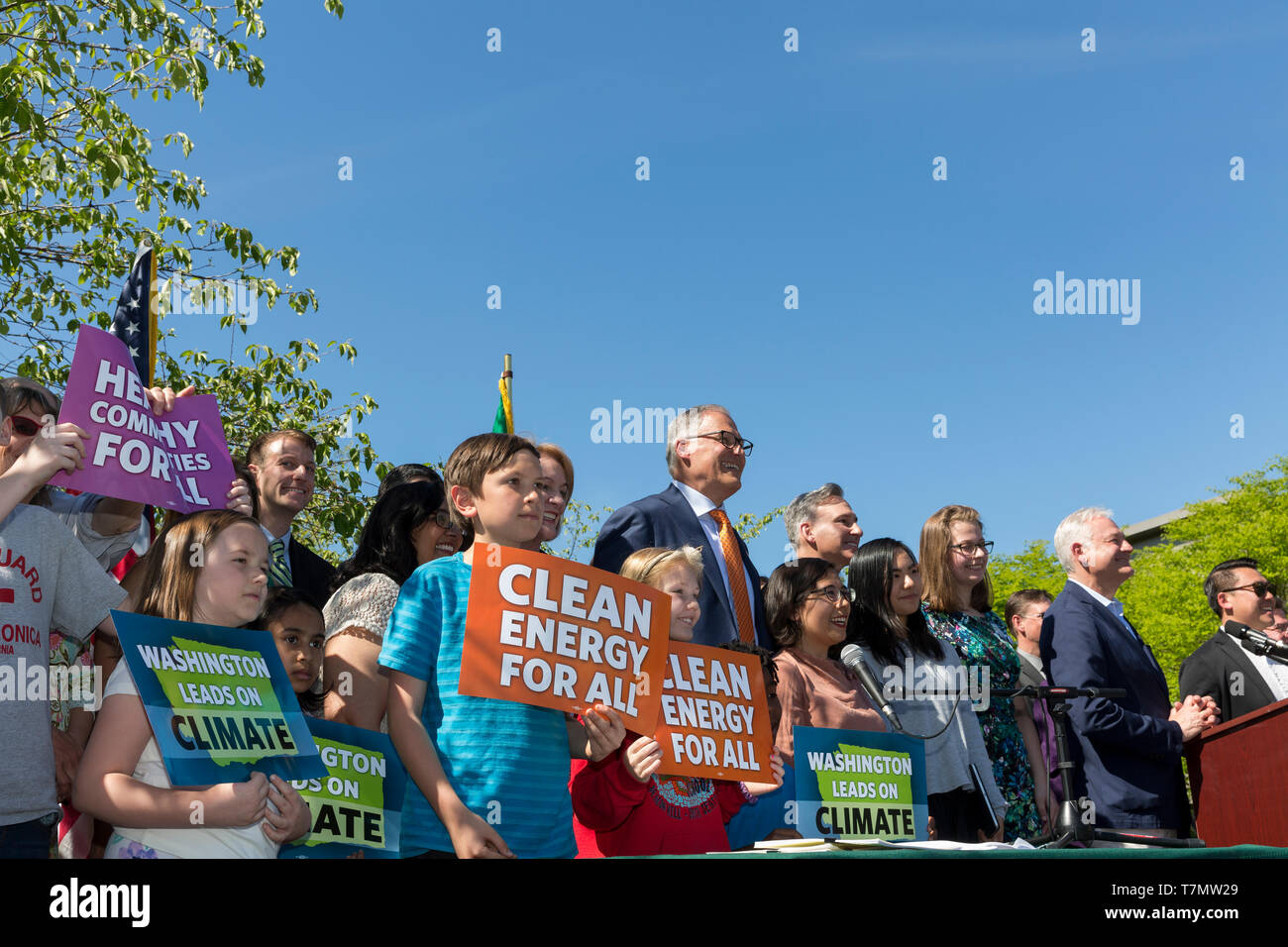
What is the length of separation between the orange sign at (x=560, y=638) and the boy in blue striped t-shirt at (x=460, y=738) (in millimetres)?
101

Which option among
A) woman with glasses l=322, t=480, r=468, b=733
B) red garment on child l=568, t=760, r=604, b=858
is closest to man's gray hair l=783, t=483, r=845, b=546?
woman with glasses l=322, t=480, r=468, b=733

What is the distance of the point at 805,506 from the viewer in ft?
20.8

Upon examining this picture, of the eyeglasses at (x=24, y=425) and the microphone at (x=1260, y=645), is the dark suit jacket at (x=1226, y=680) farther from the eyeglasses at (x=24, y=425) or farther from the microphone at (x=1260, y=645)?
the eyeglasses at (x=24, y=425)

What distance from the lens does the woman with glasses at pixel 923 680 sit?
18.5ft

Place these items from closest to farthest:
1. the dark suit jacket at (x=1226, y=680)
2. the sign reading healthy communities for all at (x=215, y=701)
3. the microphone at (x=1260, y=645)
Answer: the sign reading healthy communities for all at (x=215, y=701)
the microphone at (x=1260, y=645)
the dark suit jacket at (x=1226, y=680)

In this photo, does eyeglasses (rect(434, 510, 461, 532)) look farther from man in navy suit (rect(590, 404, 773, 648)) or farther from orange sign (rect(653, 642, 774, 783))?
orange sign (rect(653, 642, 774, 783))

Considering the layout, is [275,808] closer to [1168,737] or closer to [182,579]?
[182,579]

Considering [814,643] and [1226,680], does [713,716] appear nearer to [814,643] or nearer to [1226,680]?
[814,643]

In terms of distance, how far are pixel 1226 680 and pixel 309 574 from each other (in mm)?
5114

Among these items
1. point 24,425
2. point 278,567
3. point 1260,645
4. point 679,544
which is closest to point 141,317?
point 278,567

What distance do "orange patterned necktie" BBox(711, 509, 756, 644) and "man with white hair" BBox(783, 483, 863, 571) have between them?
539 millimetres

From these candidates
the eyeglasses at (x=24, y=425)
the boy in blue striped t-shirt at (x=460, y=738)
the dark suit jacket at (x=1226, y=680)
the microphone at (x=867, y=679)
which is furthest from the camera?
the dark suit jacket at (x=1226, y=680)

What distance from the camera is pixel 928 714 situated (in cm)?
579

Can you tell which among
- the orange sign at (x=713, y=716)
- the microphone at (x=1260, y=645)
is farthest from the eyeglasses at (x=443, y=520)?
the microphone at (x=1260, y=645)
